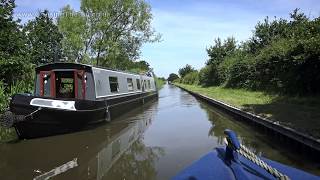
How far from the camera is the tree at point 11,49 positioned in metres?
16.3

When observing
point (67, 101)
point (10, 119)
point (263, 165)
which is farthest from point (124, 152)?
point (263, 165)

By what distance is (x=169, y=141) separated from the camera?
11445mm

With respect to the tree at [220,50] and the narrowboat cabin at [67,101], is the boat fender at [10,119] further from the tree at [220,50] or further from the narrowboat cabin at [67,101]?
the tree at [220,50]

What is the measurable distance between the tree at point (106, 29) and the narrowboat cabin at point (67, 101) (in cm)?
1141

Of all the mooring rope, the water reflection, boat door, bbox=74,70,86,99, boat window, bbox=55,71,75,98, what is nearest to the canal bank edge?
the water reflection

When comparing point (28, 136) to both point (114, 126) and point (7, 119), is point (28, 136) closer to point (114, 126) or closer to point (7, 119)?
point (7, 119)

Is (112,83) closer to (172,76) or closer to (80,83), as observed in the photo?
(80,83)

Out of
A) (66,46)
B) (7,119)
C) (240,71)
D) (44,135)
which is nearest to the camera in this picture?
(7,119)

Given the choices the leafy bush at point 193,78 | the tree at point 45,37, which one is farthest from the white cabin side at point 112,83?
the leafy bush at point 193,78

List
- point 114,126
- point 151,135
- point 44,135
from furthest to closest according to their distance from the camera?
point 114,126 < point 151,135 < point 44,135

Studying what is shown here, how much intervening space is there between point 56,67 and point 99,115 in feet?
6.76

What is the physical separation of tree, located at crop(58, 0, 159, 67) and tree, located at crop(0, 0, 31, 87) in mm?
11210

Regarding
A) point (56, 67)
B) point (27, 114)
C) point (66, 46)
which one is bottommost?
point (27, 114)

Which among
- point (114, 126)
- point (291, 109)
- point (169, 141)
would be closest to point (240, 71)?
point (291, 109)
